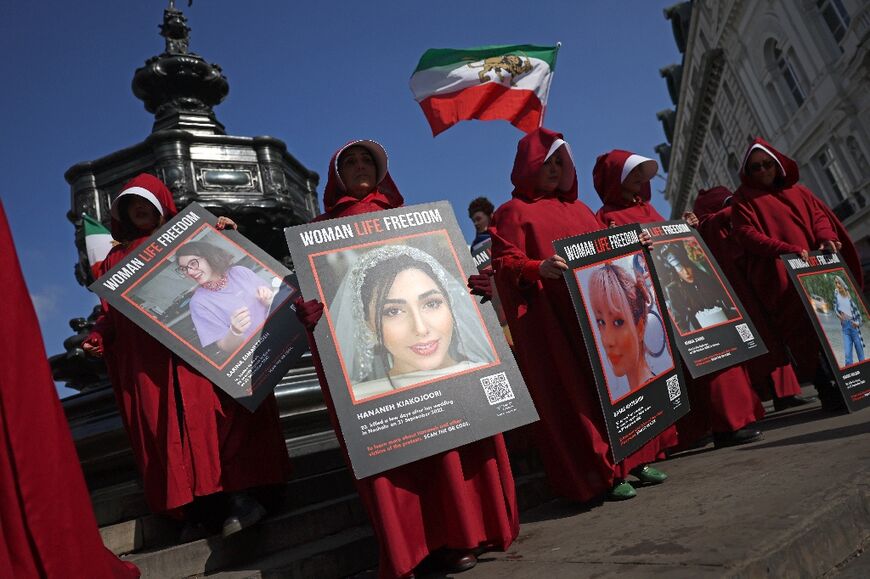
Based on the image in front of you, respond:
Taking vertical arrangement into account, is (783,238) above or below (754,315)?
above

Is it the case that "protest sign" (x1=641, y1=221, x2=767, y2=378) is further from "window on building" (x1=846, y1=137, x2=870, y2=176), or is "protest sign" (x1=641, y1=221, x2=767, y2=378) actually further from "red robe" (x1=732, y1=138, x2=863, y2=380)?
"window on building" (x1=846, y1=137, x2=870, y2=176)

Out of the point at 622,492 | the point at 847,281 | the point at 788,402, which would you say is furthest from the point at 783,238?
the point at 622,492

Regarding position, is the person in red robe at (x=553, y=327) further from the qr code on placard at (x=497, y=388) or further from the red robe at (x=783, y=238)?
the red robe at (x=783, y=238)

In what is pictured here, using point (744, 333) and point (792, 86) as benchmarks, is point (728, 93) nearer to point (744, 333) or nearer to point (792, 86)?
point (792, 86)

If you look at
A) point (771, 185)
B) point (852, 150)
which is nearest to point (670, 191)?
point (852, 150)

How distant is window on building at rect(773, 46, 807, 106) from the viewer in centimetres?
2672

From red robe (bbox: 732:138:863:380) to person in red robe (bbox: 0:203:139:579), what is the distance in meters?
4.64

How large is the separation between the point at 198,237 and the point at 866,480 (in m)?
3.15

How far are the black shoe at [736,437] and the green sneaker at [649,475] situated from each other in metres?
0.85

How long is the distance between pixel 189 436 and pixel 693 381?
10.4 ft

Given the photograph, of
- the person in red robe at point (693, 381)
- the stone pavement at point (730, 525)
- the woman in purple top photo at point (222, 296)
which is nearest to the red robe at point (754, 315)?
the person in red robe at point (693, 381)

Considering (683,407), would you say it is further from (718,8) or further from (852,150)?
(718,8)

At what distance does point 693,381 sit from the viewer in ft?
13.8

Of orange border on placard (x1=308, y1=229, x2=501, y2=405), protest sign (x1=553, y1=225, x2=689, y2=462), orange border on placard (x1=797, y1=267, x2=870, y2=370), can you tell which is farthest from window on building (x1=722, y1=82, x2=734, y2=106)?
orange border on placard (x1=308, y1=229, x2=501, y2=405)
